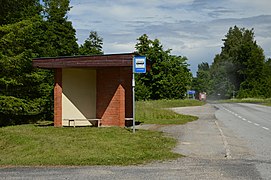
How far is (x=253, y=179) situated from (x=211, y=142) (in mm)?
7308

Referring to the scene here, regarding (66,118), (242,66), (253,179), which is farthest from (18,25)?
(242,66)

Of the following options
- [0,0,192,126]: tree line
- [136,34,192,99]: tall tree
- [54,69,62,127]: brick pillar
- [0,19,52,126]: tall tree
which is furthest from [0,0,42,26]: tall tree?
[136,34,192,99]: tall tree

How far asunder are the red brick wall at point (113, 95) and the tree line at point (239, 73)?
277 feet

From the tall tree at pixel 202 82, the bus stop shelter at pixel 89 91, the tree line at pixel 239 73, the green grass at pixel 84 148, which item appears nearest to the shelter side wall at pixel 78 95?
the bus stop shelter at pixel 89 91

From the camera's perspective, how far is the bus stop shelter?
22375 mm

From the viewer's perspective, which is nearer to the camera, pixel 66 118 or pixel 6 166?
pixel 6 166

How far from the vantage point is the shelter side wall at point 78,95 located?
23891 millimetres

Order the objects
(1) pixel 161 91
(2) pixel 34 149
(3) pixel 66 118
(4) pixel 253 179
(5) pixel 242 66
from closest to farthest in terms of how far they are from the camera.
A: 1. (4) pixel 253 179
2. (2) pixel 34 149
3. (3) pixel 66 118
4. (1) pixel 161 91
5. (5) pixel 242 66

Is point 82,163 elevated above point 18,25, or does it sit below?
below

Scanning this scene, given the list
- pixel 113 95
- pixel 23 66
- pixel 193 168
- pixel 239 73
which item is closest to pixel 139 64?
pixel 113 95

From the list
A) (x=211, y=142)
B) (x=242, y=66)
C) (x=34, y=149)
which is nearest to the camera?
(x=34, y=149)

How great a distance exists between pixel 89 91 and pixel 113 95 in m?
1.93

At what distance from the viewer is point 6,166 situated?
11984 mm

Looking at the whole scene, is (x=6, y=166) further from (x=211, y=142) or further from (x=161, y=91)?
(x=161, y=91)
